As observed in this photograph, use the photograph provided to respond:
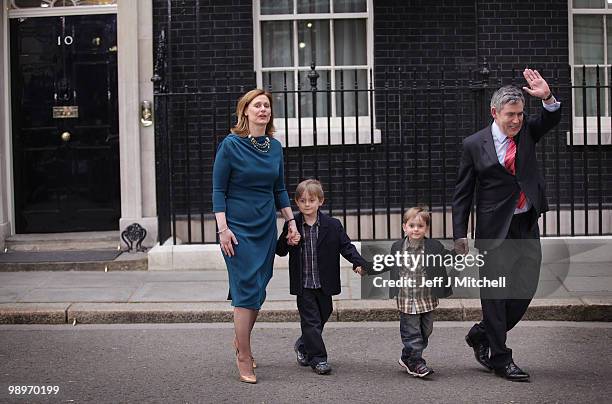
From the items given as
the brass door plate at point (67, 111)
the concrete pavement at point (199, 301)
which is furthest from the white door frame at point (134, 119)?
the concrete pavement at point (199, 301)

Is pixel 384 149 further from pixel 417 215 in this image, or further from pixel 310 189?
pixel 417 215

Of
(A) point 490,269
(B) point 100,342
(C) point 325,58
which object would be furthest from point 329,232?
(C) point 325,58

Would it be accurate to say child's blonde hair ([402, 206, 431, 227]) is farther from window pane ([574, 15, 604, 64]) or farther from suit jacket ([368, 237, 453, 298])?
window pane ([574, 15, 604, 64])

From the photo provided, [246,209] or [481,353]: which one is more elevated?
[246,209]

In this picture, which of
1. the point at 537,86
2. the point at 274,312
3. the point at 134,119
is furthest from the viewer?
the point at 134,119

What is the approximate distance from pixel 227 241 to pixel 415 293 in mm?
1237

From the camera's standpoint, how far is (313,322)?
667 cm

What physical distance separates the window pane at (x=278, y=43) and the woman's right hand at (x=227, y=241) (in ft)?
17.7

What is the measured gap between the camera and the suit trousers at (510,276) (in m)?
6.40

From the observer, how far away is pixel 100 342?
7754 millimetres

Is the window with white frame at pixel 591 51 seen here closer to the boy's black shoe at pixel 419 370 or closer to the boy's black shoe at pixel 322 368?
the boy's black shoe at pixel 419 370

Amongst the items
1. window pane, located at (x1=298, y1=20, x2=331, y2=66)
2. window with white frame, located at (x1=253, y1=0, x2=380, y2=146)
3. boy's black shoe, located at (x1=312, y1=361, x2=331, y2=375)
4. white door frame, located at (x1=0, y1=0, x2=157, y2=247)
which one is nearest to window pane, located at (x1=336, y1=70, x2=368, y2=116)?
window with white frame, located at (x1=253, y1=0, x2=380, y2=146)

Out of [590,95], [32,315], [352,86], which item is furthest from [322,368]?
[590,95]

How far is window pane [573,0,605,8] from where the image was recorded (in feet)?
38.2
